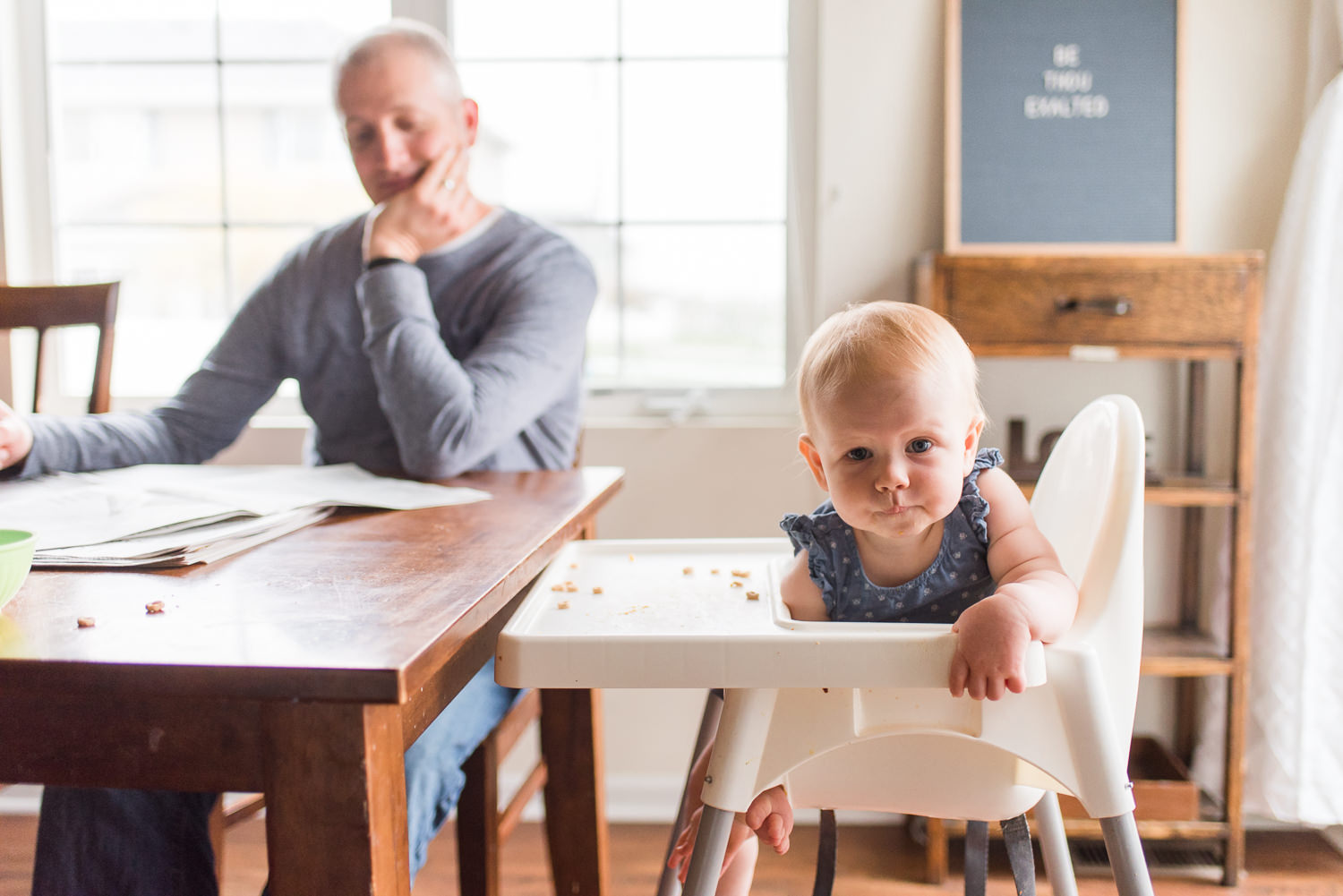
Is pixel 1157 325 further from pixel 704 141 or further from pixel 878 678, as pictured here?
pixel 878 678

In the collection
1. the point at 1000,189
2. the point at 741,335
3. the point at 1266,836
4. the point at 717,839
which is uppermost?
the point at 1000,189

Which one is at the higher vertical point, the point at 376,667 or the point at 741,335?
the point at 741,335

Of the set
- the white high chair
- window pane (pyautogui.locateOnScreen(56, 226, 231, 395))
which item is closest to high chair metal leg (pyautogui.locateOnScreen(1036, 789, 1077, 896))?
the white high chair

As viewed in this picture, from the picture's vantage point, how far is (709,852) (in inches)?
28.8

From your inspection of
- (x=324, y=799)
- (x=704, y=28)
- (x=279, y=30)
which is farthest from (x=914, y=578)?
(x=279, y=30)

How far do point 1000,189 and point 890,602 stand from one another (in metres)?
1.26

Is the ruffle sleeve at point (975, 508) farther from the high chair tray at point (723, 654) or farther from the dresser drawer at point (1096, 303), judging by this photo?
the dresser drawer at point (1096, 303)

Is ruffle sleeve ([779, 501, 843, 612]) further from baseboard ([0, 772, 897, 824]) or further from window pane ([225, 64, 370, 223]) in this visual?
window pane ([225, 64, 370, 223])

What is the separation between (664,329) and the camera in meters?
2.16

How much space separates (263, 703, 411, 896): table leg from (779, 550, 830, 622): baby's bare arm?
1.47ft

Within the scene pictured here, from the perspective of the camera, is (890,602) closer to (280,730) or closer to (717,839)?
(717,839)

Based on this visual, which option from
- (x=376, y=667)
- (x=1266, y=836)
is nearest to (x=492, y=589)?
(x=376, y=667)

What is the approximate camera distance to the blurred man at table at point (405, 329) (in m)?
1.27

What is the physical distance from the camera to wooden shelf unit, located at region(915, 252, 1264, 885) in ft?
5.42
